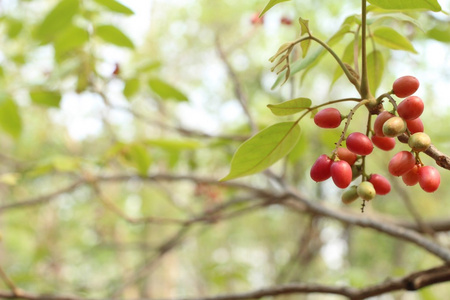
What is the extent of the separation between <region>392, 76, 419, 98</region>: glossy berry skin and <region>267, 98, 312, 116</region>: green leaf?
13cm

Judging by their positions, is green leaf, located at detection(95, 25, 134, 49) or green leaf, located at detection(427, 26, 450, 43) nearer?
green leaf, located at detection(427, 26, 450, 43)

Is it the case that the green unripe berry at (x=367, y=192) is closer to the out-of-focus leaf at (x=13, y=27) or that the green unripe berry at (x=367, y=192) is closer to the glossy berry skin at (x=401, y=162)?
the glossy berry skin at (x=401, y=162)

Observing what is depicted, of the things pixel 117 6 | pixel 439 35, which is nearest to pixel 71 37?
pixel 117 6

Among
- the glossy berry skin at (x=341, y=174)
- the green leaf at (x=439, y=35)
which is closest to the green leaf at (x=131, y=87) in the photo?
the green leaf at (x=439, y=35)

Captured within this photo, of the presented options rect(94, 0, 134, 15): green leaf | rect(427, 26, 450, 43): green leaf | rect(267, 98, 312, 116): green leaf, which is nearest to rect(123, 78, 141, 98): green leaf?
rect(94, 0, 134, 15): green leaf

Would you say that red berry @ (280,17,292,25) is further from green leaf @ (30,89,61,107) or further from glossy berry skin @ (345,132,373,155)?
glossy berry skin @ (345,132,373,155)

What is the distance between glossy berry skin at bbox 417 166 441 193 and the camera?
0.61 metres

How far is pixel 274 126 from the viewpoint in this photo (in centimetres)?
72

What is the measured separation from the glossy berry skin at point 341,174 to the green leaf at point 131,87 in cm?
135

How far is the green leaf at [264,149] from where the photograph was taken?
2.36 feet

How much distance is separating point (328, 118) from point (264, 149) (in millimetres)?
140

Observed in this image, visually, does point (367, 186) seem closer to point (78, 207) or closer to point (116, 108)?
point (116, 108)

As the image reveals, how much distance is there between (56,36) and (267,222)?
7.64m

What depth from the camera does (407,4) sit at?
655mm
